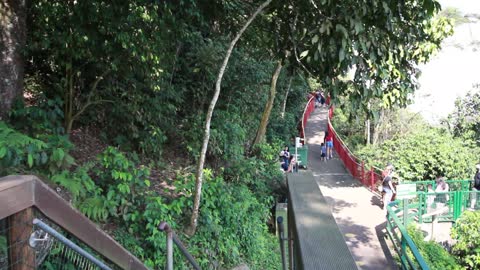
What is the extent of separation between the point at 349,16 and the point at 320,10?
0.86 m

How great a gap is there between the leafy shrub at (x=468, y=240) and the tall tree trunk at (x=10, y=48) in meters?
10.5

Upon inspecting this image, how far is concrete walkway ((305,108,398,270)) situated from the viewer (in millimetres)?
9422

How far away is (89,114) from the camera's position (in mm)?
7566

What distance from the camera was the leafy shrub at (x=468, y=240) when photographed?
10023 mm

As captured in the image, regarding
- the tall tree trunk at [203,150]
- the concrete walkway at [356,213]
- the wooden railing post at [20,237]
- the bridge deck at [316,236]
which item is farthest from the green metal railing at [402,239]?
the wooden railing post at [20,237]

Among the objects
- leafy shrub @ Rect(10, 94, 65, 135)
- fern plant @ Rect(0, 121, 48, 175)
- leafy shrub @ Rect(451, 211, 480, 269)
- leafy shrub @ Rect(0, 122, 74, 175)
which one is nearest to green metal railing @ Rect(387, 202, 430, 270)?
leafy shrub @ Rect(451, 211, 480, 269)

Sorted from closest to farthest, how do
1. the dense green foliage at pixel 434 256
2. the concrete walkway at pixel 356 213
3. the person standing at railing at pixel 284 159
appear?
the dense green foliage at pixel 434 256, the concrete walkway at pixel 356 213, the person standing at railing at pixel 284 159

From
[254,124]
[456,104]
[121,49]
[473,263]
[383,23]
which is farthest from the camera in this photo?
[456,104]

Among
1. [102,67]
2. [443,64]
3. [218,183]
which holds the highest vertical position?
[443,64]

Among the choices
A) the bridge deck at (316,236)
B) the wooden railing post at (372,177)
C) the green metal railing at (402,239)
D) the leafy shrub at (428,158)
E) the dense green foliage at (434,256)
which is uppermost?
the bridge deck at (316,236)

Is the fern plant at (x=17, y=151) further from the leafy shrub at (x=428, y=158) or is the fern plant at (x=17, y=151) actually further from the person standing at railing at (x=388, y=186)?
the leafy shrub at (x=428, y=158)

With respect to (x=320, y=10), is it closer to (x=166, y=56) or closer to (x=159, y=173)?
(x=166, y=56)

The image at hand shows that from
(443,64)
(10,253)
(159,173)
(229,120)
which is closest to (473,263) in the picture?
(229,120)

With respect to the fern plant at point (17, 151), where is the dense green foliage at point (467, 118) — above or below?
above
